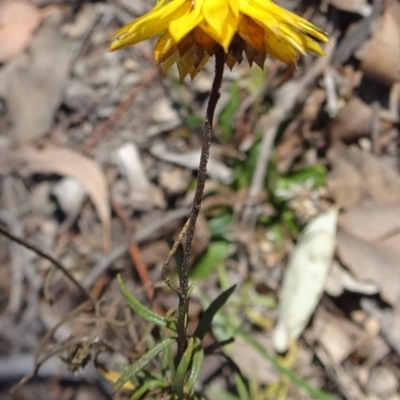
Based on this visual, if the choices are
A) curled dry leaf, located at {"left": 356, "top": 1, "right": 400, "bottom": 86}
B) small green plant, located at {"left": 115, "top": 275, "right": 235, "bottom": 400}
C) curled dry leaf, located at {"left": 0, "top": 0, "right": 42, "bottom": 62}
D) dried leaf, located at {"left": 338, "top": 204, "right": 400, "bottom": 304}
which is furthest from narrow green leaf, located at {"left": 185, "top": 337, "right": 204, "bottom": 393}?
curled dry leaf, located at {"left": 0, "top": 0, "right": 42, "bottom": 62}

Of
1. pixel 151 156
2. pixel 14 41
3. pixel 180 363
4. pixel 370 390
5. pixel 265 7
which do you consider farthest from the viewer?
pixel 14 41

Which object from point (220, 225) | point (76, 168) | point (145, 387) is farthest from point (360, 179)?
point (145, 387)

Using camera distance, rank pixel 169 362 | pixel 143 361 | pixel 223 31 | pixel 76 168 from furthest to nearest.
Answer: pixel 76 168
pixel 169 362
pixel 143 361
pixel 223 31

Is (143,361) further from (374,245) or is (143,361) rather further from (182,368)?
(374,245)

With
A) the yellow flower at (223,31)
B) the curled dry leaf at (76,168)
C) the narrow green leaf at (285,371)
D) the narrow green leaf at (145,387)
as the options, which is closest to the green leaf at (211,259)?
the narrow green leaf at (285,371)

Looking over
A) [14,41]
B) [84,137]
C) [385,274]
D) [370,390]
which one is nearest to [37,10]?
[14,41]

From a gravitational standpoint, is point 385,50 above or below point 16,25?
above

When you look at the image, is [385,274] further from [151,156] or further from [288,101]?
[151,156]
